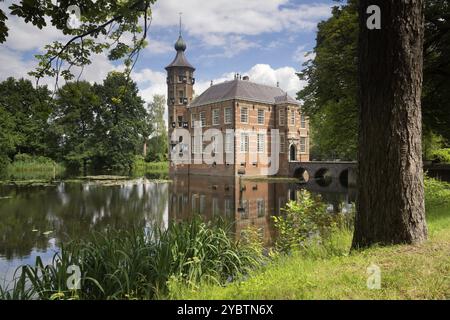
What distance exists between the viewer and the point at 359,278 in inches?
144

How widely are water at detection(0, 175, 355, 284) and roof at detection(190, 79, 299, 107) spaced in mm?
15994

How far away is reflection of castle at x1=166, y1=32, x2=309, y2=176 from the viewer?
36.4 metres

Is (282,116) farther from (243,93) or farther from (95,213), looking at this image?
(95,213)

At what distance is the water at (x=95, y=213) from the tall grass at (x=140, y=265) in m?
0.95

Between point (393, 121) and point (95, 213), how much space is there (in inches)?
497

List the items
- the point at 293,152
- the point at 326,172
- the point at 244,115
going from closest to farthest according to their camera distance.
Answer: the point at 326,172 < the point at 244,115 < the point at 293,152

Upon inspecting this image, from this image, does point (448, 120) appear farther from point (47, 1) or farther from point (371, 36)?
point (47, 1)

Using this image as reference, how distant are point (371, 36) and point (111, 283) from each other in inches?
175

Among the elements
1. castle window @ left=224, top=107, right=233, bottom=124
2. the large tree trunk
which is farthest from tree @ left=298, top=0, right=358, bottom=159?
castle window @ left=224, top=107, right=233, bottom=124

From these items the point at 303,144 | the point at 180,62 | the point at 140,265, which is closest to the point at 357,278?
the point at 140,265

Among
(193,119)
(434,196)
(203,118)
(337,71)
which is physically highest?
(193,119)

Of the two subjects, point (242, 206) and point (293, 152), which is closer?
point (242, 206)

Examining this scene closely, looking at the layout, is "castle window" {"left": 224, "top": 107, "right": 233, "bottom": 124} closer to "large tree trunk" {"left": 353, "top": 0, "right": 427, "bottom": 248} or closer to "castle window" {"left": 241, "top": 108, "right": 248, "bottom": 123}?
"castle window" {"left": 241, "top": 108, "right": 248, "bottom": 123}
